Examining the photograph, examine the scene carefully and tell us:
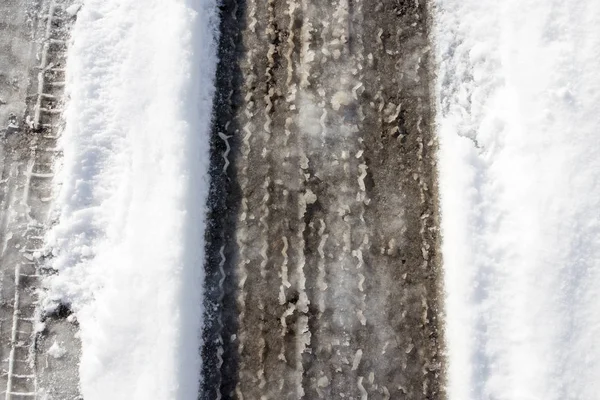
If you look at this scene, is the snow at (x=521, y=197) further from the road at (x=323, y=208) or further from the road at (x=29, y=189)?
the road at (x=29, y=189)

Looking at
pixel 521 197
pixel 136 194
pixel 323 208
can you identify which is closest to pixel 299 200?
pixel 323 208

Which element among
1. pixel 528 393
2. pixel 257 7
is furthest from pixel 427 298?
pixel 257 7

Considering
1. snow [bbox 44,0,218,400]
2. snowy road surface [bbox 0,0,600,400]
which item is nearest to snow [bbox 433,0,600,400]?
snowy road surface [bbox 0,0,600,400]

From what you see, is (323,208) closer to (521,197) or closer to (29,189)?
(521,197)

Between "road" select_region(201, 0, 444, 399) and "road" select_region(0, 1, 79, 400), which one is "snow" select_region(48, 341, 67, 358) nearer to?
"road" select_region(0, 1, 79, 400)

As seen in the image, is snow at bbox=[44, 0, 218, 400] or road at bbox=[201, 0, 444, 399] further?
road at bbox=[201, 0, 444, 399]

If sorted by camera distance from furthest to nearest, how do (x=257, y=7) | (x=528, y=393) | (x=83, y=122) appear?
1. (x=257, y=7)
2. (x=83, y=122)
3. (x=528, y=393)

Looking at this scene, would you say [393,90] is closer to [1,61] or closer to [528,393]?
[528,393]
